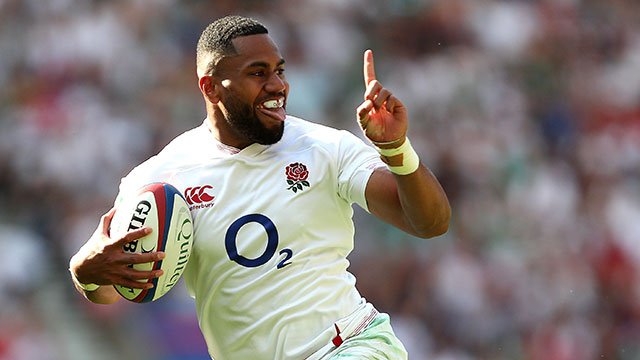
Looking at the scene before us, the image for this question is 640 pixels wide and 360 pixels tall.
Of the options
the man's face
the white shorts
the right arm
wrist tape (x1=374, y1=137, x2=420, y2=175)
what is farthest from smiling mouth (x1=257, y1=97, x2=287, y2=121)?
the white shorts

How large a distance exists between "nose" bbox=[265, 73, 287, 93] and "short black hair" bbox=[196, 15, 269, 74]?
21 centimetres

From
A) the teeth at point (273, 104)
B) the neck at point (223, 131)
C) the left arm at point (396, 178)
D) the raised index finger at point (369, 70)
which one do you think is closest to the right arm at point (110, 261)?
the neck at point (223, 131)

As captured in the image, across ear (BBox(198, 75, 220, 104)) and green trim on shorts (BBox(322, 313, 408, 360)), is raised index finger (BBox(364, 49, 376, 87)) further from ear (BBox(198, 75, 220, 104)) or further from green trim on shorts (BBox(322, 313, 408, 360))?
green trim on shorts (BBox(322, 313, 408, 360))

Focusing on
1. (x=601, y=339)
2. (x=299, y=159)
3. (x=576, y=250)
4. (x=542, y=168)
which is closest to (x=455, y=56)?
(x=542, y=168)

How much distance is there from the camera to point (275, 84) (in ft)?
14.1

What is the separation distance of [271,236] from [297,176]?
0.30 m

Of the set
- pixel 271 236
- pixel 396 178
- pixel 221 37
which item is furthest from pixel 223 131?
pixel 396 178

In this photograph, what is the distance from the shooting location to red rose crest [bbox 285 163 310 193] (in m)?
4.28

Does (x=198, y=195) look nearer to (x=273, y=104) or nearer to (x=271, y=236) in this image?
(x=271, y=236)

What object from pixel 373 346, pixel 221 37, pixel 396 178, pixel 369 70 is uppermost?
pixel 221 37

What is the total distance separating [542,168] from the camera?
33.3 feet

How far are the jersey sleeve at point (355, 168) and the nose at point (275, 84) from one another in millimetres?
355

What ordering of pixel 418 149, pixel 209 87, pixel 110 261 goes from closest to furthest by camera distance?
1. pixel 110 261
2. pixel 209 87
3. pixel 418 149

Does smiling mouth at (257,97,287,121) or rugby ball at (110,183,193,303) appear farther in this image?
smiling mouth at (257,97,287,121)
